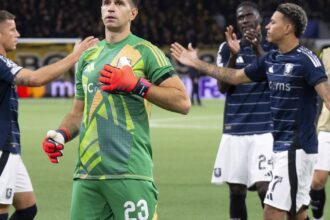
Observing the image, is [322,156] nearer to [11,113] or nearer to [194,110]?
[11,113]

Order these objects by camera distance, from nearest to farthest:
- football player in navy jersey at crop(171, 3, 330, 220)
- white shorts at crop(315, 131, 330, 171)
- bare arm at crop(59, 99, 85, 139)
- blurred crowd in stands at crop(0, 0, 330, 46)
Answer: bare arm at crop(59, 99, 85, 139)
football player in navy jersey at crop(171, 3, 330, 220)
white shorts at crop(315, 131, 330, 171)
blurred crowd in stands at crop(0, 0, 330, 46)

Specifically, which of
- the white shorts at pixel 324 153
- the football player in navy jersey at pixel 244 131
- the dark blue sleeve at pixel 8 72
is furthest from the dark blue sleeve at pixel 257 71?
the white shorts at pixel 324 153

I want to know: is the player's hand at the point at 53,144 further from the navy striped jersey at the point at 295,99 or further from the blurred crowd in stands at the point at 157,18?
the blurred crowd in stands at the point at 157,18

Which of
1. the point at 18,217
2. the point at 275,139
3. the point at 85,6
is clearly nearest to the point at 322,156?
the point at 275,139

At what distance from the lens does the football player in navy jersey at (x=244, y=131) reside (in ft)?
33.7

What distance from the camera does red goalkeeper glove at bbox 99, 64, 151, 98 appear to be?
21.5 feet

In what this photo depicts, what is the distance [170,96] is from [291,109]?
2.21 m

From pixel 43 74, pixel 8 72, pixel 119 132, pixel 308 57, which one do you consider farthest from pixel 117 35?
pixel 308 57

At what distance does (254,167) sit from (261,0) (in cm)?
3447

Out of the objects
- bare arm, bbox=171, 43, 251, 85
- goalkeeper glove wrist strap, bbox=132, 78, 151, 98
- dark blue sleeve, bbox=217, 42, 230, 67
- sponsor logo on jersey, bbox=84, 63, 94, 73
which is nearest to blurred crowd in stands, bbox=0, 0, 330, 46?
dark blue sleeve, bbox=217, 42, 230, 67

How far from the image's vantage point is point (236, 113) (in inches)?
412

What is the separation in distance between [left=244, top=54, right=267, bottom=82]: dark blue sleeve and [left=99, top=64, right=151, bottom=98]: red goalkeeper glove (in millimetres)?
2662

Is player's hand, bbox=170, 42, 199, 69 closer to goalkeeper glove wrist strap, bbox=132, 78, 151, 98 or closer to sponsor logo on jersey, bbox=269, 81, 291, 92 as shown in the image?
sponsor logo on jersey, bbox=269, 81, 291, 92

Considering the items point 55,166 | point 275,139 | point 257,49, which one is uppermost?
point 257,49
